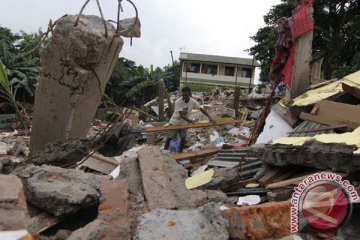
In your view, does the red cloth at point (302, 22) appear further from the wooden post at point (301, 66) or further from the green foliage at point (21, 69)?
the green foliage at point (21, 69)

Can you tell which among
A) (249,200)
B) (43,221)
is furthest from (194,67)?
(43,221)

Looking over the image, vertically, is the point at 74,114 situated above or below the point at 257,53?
below

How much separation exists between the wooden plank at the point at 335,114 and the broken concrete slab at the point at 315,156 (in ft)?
3.26

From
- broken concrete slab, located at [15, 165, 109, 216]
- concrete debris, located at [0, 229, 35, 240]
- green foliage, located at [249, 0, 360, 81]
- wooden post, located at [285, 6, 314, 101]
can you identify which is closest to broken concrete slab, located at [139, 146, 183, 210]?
broken concrete slab, located at [15, 165, 109, 216]

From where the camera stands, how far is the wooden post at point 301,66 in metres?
5.72

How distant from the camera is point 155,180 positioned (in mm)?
2998

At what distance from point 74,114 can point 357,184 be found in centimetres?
317

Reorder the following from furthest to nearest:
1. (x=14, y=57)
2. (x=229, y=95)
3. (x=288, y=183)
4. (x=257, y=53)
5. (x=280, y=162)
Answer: (x=257, y=53), (x=229, y=95), (x=14, y=57), (x=280, y=162), (x=288, y=183)

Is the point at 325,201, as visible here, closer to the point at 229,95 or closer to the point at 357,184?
the point at 357,184

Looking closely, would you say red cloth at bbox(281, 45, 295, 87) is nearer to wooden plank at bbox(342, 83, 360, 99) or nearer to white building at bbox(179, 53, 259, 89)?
wooden plank at bbox(342, 83, 360, 99)

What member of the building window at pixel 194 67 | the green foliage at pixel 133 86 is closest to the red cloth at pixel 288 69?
the green foliage at pixel 133 86

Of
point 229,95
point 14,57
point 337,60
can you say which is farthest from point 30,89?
point 337,60

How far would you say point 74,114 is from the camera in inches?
188

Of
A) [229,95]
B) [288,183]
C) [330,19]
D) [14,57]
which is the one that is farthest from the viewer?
[229,95]
